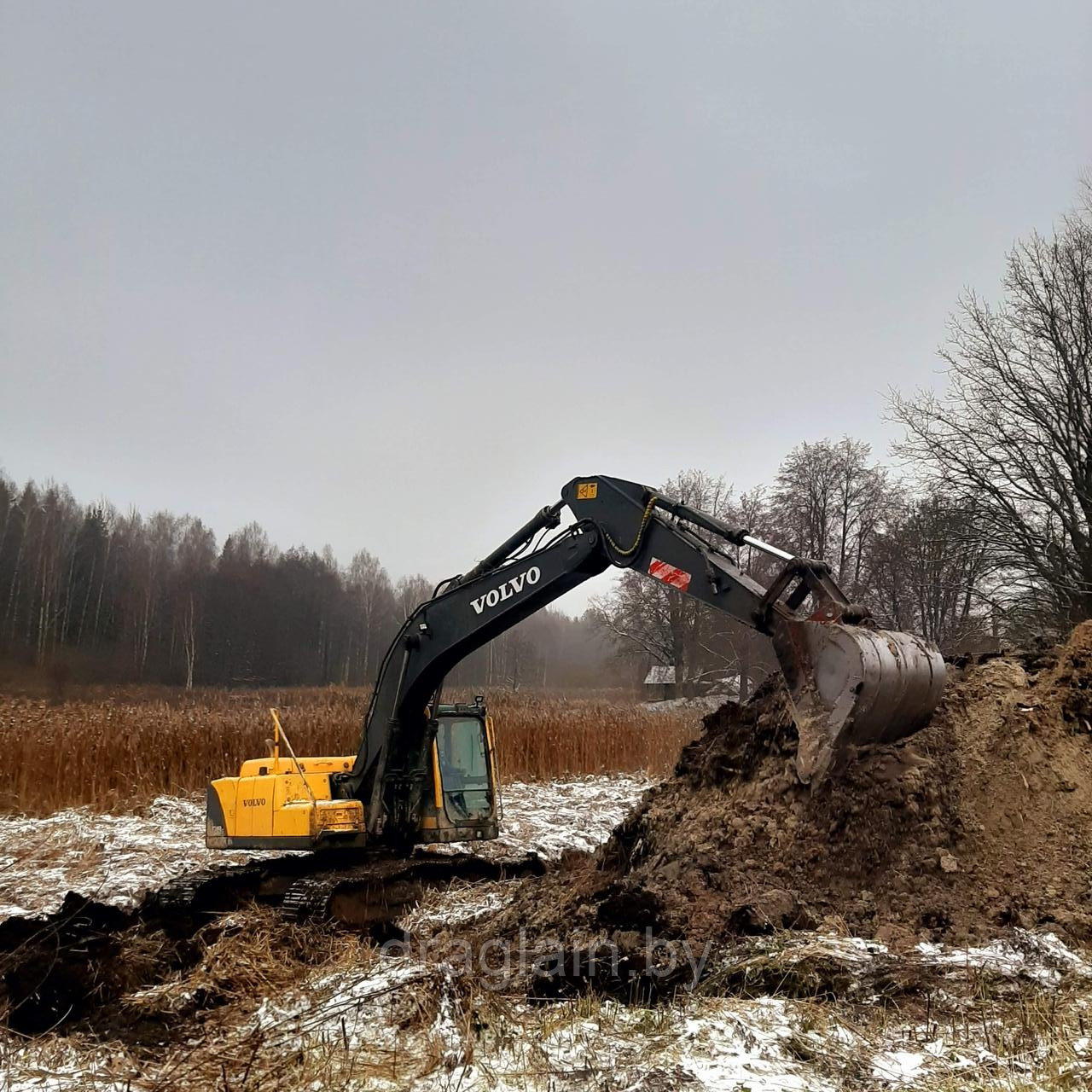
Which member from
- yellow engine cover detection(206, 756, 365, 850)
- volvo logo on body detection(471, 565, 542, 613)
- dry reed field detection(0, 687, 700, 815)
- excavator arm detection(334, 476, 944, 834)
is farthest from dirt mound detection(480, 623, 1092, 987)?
dry reed field detection(0, 687, 700, 815)

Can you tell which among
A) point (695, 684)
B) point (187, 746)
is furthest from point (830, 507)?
point (187, 746)

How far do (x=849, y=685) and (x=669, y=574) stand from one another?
5.19 ft

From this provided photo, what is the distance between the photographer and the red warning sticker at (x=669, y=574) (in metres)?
6.56

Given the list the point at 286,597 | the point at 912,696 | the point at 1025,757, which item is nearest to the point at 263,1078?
the point at 912,696

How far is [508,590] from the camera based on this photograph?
780cm

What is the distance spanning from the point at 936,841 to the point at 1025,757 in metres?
1.18

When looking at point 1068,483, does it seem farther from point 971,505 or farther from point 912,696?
point 912,696

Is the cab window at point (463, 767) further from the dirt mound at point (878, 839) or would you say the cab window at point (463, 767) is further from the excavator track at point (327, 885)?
the dirt mound at point (878, 839)

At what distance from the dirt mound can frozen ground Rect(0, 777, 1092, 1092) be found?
0.43 metres

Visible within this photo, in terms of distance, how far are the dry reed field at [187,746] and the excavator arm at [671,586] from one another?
5860mm

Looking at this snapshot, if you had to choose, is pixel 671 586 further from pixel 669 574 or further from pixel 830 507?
pixel 830 507

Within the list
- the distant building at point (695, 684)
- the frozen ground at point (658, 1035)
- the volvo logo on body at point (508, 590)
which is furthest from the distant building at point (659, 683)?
the frozen ground at point (658, 1035)

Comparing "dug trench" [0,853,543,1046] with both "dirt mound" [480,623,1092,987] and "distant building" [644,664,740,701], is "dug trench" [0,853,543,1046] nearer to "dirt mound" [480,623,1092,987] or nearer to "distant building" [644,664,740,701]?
"dirt mound" [480,623,1092,987]

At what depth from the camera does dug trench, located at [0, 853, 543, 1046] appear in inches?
211
